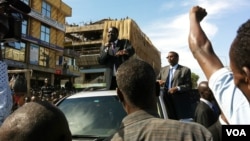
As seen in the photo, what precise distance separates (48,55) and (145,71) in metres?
38.9

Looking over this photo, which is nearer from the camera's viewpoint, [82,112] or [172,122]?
[172,122]

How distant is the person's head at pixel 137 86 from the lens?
6.87ft

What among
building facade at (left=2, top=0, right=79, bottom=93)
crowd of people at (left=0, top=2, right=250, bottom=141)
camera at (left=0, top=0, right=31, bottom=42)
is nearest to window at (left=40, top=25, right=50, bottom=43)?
building facade at (left=2, top=0, right=79, bottom=93)

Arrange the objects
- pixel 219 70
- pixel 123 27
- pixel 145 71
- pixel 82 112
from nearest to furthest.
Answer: pixel 219 70 < pixel 145 71 < pixel 82 112 < pixel 123 27

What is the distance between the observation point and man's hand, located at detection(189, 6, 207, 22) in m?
2.26

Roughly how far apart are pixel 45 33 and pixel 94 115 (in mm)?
36192

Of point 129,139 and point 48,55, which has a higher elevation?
point 48,55

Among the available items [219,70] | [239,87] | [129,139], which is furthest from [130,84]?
[239,87]

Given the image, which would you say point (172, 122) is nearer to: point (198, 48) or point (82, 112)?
point (198, 48)

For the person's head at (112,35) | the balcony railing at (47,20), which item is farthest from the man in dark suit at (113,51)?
the balcony railing at (47,20)

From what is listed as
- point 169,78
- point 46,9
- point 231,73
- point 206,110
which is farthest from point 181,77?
point 46,9

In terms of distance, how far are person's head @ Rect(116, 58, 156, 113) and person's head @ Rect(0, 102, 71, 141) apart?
0.58 metres

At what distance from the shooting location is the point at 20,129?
59.9 inches

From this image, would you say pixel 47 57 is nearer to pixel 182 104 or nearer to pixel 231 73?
pixel 182 104
